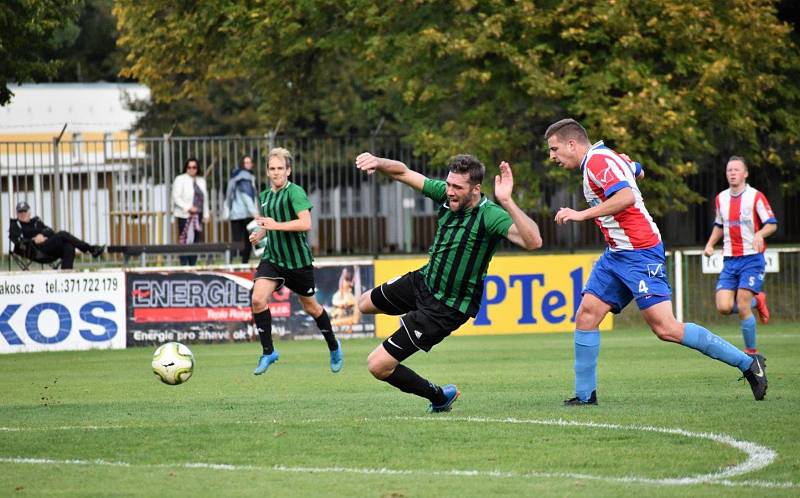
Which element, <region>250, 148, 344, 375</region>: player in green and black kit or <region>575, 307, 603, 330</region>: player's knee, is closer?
<region>575, 307, 603, 330</region>: player's knee

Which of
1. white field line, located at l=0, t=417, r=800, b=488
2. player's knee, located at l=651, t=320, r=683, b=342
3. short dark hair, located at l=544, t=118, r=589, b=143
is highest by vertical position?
short dark hair, located at l=544, t=118, r=589, b=143

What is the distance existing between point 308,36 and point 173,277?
8.95m

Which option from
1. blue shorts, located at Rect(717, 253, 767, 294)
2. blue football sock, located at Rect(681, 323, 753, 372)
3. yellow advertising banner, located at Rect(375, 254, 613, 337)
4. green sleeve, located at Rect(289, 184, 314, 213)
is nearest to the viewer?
blue football sock, located at Rect(681, 323, 753, 372)

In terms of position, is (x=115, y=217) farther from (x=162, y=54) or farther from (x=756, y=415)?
(x=756, y=415)

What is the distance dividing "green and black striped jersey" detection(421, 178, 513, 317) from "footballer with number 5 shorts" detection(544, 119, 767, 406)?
769 millimetres

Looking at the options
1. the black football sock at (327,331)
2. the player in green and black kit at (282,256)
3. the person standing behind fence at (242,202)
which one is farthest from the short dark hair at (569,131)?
the person standing behind fence at (242,202)

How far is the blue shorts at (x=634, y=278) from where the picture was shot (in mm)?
9422

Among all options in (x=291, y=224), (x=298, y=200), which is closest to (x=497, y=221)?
(x=291, y=224)

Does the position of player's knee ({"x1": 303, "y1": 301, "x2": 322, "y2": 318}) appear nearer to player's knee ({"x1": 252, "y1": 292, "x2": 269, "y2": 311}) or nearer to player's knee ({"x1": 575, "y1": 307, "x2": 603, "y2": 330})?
player's knee ({"x1": 252, "y1": 292, "x2": 269, "y2": 311})

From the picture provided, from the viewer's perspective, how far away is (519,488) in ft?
21.5

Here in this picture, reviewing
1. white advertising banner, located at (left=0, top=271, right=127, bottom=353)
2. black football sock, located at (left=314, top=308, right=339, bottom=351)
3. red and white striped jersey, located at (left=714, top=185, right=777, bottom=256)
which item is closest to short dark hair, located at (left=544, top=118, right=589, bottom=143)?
black football sock, located at (left=314, top=308, right=339, bottom=351)

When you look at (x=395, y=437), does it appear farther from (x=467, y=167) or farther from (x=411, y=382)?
(x=467, y=167)

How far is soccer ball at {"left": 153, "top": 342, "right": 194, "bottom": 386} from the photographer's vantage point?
11.4 metres

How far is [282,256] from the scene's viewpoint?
13766 mm
